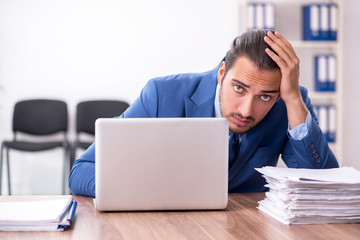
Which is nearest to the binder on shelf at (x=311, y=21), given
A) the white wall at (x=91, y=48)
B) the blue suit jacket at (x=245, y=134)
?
the white wall at (x=91, y=48)

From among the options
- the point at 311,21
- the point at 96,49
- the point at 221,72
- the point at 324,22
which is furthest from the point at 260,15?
the point at 221,72

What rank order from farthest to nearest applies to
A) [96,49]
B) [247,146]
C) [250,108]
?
[96,49] → [247,146] → [250,108]

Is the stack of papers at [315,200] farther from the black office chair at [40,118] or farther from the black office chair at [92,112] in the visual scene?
the black office chair at [40,118]

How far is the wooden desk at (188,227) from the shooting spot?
1.01 m

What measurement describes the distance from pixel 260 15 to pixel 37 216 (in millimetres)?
3433

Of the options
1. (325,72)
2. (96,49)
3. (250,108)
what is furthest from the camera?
(96,49)

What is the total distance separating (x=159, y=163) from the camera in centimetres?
117

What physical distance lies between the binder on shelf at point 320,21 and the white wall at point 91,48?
0.69 meters

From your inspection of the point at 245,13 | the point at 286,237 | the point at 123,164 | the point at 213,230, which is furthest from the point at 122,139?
the point at 245,13

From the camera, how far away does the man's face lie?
1.54 meters

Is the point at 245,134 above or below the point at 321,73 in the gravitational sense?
below

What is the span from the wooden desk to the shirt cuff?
40cm

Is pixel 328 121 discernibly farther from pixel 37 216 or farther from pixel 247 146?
pixel 37 216

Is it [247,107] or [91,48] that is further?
[91,48]
